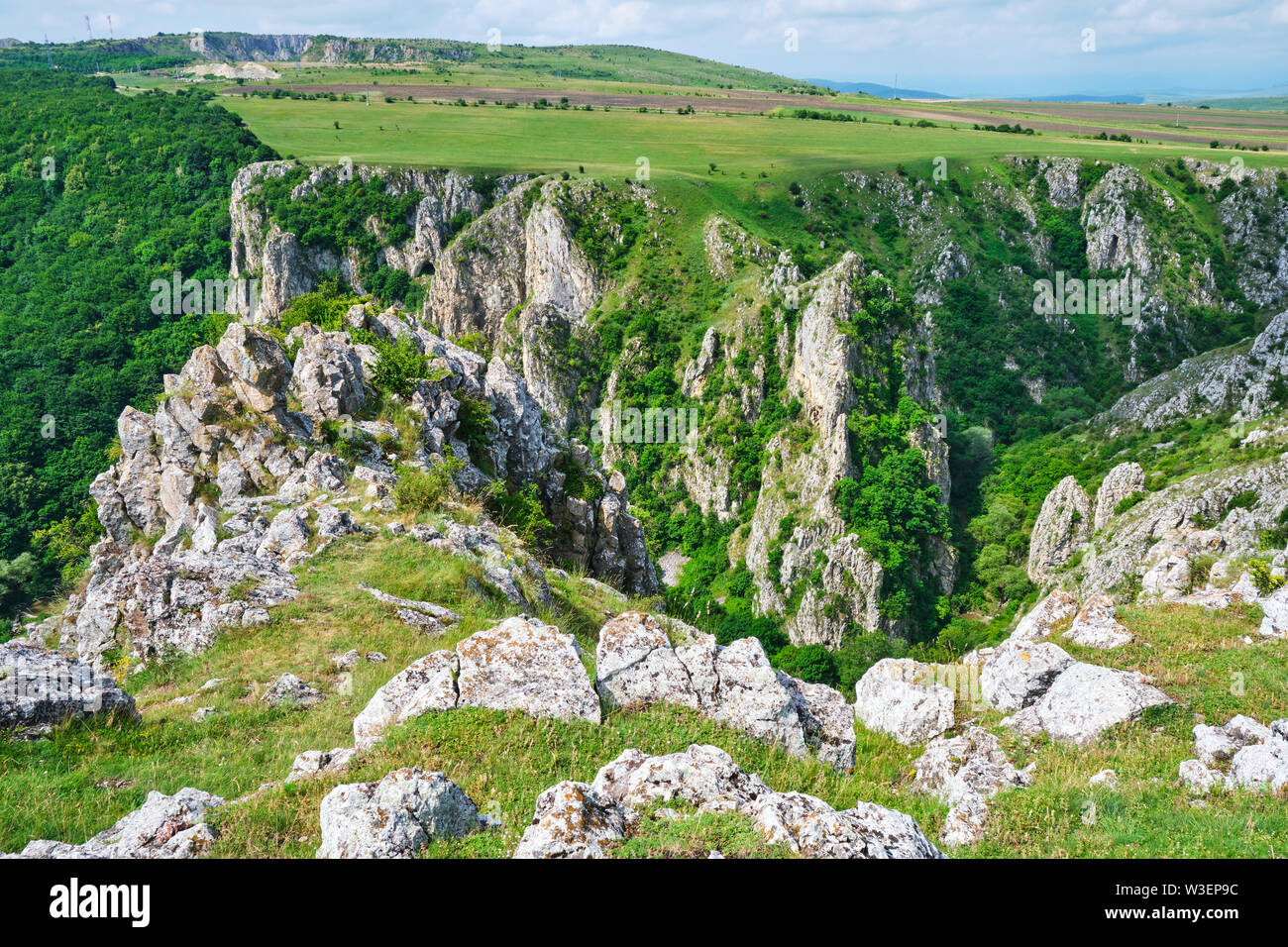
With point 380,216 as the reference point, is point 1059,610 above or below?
below

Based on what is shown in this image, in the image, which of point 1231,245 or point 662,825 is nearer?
point 662,825

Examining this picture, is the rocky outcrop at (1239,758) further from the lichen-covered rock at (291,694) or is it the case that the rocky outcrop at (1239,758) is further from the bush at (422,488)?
the bush at (422,488)

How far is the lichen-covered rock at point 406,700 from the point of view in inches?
378

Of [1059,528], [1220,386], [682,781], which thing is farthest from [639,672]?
[1220,386]

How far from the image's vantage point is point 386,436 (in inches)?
927

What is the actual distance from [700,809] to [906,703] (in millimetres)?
6689

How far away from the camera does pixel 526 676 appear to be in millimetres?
10117

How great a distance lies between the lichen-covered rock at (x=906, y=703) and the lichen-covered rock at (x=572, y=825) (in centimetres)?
700

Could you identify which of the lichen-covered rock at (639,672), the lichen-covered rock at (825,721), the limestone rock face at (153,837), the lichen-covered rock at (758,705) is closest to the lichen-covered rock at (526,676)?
the lichen-covered rock at (639,672)

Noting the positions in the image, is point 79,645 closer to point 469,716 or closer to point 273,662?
point 273,662

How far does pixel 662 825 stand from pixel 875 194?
13880 cm

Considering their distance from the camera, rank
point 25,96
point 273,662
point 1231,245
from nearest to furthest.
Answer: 1. point 273,662
2. point 1231,245
3. point 25,96

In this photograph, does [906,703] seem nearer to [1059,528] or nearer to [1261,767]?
[1261,767]
